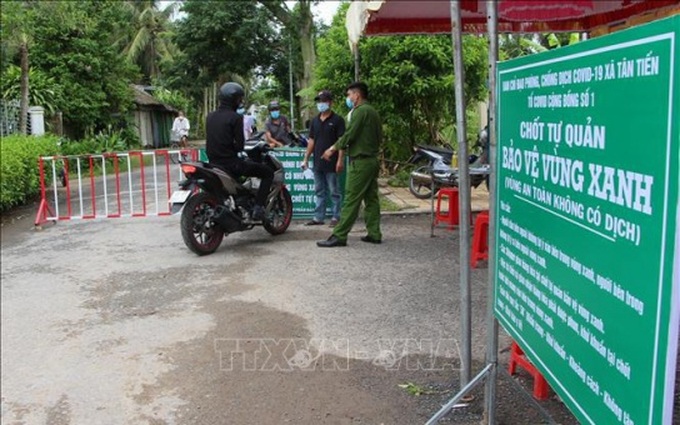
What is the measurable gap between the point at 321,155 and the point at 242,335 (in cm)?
372

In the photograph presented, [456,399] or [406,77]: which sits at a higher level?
[406,77]

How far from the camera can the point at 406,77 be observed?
11273 mm

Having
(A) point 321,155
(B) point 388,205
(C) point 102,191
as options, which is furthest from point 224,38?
(A) point 321,155

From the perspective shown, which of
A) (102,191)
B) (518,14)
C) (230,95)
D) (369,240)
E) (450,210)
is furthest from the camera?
(102,191)

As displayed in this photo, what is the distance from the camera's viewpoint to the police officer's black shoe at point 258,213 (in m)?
7.15

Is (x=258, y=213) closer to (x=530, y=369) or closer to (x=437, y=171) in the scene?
(x=437, y=171)

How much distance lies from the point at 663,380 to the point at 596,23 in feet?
22.3

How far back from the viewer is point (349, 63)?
38.6 feet

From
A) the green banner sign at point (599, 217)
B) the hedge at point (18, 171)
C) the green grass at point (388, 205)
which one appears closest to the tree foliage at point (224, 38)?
the hedge at point (18, 171)

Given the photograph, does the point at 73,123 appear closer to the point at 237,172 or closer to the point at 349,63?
the point at 349,63

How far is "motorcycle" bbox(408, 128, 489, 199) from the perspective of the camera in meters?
7.70

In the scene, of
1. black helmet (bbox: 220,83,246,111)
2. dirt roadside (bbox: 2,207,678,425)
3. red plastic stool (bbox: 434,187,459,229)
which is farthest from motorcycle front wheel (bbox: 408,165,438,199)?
black helmet (bbox: 220,83,246,111)

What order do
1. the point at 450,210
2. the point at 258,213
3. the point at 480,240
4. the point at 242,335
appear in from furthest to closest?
the point at 450,210 < the point at 258,213 < the point at 480,240 < the point at 242,335

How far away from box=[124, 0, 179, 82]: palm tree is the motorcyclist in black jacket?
3168cm
